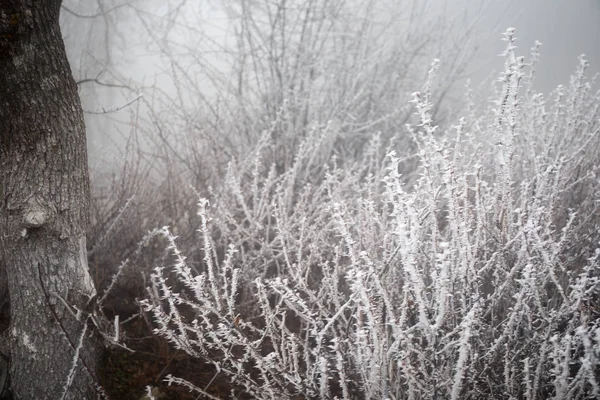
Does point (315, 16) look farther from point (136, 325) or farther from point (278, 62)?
point (136, 325)

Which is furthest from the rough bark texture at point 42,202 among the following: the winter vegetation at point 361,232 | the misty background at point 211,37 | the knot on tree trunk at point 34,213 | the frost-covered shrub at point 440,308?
the misty background at point 211,37

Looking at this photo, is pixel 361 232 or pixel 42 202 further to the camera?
pixel 361 232

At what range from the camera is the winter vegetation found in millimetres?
1388

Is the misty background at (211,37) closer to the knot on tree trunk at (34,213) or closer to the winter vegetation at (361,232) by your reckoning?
the winter vegetation at (361,232)

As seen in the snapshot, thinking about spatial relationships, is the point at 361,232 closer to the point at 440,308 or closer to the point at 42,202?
the point at 440,308

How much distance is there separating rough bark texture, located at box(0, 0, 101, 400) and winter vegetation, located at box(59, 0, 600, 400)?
34cm

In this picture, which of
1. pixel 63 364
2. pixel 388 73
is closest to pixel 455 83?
pixel 388 73

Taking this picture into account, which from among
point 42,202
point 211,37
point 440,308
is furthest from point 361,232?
point 211,37

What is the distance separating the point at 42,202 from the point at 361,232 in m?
1.47

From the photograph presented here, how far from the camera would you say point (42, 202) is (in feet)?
5.58

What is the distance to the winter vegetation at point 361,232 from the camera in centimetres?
139

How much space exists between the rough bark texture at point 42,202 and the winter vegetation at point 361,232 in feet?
1.10

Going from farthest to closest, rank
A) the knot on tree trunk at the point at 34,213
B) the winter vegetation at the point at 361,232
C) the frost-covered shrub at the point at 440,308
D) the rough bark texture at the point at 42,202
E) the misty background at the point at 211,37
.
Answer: the misty background at the point at 211,37, the knot on tree trunk at the point at 34,213, the rough bark texture at the point at 42,202, the winter vegetation at the point at 361,232, the frost-covered shrub at the point at 440,308

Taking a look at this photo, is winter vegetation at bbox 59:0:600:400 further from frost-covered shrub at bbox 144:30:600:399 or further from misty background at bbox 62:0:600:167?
misty background at bbox 62:0:600:167
